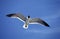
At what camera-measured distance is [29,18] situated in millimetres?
10719

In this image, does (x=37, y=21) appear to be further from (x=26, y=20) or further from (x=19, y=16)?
(x=19, y=16)

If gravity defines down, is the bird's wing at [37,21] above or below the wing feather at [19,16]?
below

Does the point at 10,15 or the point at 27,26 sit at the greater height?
the point at 10,15

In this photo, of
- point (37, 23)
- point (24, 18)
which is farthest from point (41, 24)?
point (24, 18)

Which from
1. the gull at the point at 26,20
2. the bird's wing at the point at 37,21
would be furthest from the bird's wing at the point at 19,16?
the bird's wing at the point at 37,21

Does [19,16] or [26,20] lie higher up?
[19,16]

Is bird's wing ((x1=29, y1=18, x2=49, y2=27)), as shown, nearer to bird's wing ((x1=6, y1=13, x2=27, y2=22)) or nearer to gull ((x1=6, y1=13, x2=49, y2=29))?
gull ((x1=6, y1=13, x2=49, y2=29))

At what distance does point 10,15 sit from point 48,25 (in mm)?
2031

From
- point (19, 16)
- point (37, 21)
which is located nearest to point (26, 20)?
point (19, 16)

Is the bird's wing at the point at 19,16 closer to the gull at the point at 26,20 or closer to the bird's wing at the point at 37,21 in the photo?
the gull at the point at 26,20

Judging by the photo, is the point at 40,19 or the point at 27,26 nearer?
the point at 27,26

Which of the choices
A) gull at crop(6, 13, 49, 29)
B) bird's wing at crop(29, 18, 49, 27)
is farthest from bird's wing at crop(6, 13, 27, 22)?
bird's wing at crop(29, 18, 49, 27)

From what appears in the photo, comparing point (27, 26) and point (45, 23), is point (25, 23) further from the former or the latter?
point (45, 23)

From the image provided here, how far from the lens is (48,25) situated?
11305 mm
